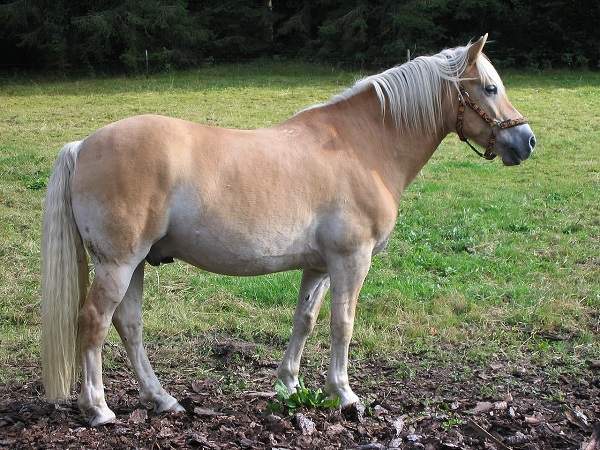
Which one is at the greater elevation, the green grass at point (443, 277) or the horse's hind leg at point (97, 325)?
the horse's hind leg at point (97, 325)

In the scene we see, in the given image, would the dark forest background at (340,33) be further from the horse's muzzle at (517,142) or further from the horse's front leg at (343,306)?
the horse's front leg at (343,306)

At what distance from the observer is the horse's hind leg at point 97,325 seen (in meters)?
3.59

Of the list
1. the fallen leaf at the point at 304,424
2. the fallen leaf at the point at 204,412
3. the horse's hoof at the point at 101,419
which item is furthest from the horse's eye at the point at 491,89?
the horse's hoof at the point at 101,419

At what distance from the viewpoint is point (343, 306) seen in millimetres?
4016

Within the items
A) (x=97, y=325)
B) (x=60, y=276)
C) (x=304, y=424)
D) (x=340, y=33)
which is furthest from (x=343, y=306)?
(x=340, y=33)

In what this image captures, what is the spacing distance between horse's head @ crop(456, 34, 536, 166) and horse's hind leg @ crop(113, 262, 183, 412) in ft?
7.05

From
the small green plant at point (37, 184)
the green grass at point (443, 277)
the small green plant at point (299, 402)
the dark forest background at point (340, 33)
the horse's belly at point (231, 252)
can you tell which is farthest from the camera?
the dark forest background at point (340, 33)

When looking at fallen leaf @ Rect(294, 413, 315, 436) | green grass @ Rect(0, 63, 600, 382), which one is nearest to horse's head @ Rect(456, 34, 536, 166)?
green grass @ Rect(0, 63, 600, 382)

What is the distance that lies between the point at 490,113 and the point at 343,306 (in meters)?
1.46

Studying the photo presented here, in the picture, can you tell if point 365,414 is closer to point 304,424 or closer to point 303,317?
point 304,424

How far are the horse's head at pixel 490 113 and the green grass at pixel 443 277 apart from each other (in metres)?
1.62

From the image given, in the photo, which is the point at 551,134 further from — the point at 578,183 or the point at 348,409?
the point at 348,409

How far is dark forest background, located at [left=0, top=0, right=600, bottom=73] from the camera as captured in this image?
25031 mm

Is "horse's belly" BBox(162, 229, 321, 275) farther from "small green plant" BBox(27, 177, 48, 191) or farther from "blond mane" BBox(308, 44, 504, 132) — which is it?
"small green plant" BBox(27, 177, 48, 191)
